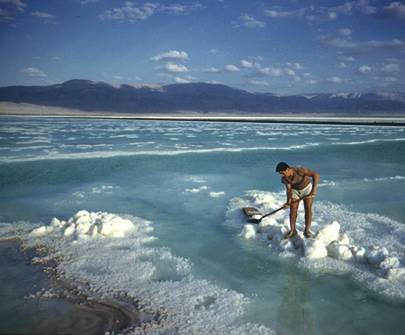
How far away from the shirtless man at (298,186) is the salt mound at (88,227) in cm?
213

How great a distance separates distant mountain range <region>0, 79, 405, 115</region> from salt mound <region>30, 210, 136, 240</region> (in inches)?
3918

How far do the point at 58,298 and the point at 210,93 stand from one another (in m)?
130

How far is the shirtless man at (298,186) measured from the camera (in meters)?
4.11

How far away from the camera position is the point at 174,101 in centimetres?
11956

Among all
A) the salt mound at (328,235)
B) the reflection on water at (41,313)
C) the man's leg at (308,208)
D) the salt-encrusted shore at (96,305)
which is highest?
the man's leg at (308,208)

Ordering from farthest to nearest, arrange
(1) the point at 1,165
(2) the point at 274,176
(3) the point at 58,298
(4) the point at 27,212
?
(1) the point at 1,165 → (2) the point at 274,176 → (4) the point at 27,212 → (3) the point at 58,298

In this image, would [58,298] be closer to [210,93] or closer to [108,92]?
[108,92]

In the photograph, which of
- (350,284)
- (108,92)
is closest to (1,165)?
(350,284)

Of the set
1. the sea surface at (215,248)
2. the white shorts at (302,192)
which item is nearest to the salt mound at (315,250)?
the sea surface at (215,248)

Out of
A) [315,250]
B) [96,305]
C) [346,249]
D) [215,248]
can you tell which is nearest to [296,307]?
[315,250]

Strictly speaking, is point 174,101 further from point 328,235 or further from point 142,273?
point 142,273

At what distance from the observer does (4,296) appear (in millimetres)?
3229

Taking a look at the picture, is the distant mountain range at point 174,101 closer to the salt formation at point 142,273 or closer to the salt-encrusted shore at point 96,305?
the salt formation at point 142,273

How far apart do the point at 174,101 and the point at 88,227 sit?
11713cm
